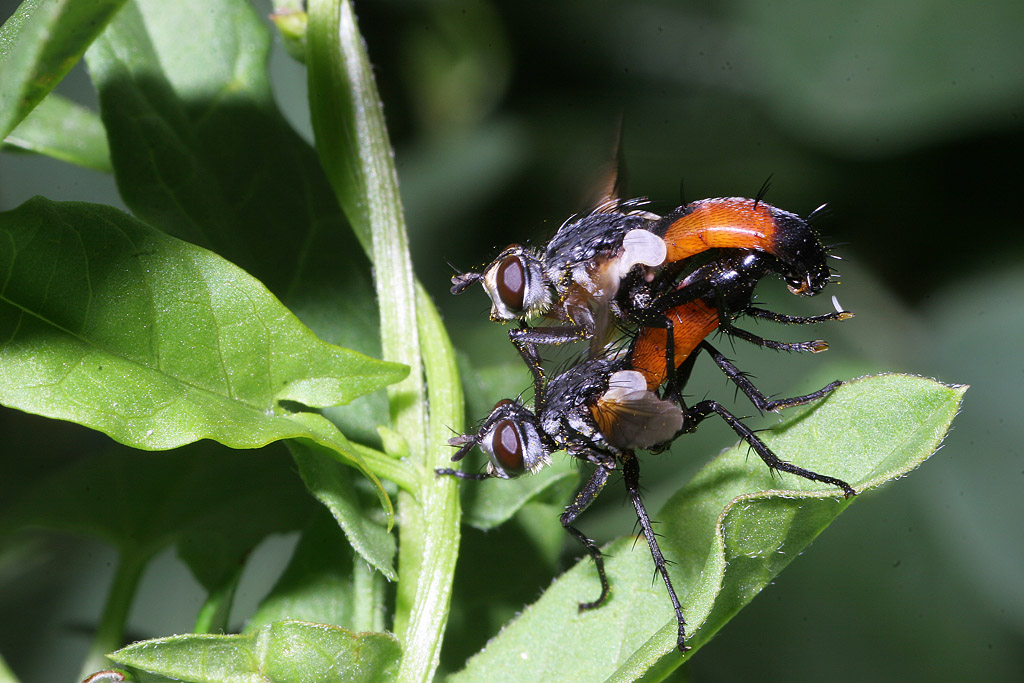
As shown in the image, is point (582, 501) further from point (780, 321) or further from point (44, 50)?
point (44, 50)

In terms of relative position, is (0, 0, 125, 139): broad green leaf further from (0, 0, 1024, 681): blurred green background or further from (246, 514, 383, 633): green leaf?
(0, 0, 1024, 681): blurred green background

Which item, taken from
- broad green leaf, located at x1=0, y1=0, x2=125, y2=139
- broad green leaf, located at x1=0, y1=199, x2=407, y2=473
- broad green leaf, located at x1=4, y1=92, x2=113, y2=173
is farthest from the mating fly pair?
broad green leaf, located at x1=0, y1=0, x2=125, y2=139

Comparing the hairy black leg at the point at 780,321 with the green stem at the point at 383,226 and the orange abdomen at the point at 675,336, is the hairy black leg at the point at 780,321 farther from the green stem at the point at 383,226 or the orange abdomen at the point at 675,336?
the green stem at the point at 383,226

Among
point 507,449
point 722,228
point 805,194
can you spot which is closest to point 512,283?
point 507,449

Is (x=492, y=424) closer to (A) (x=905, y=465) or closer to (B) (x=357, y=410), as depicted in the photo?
(B) (x=357, y=410)

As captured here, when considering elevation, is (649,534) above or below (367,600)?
above

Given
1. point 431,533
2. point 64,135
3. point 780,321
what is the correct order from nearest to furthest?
point 431,533
point 64,135
point 780,321
